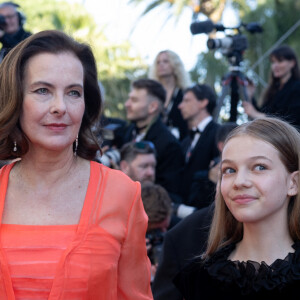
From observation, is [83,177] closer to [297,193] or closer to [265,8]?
[297,193]

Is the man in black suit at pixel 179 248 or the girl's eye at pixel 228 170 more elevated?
the girl's eye at pixel 228 170

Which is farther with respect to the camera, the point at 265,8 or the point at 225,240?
the point at 265,8

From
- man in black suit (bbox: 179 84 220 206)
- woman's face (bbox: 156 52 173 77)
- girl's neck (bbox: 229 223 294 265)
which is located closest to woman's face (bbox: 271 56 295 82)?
man in black suit (bbox: 179 84 220 206)

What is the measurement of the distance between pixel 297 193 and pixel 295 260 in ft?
0.98

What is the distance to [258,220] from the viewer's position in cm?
257

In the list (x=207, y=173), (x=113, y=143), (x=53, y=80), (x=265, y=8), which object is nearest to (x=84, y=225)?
(x=53, y=80)

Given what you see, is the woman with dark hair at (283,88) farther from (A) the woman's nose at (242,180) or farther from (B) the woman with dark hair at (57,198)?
(B) the woman with dark hair at (57,198)

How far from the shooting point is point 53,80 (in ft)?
7.96

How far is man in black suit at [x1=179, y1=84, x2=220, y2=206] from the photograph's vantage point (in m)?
5.73

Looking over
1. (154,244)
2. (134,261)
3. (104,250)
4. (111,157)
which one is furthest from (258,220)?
(111,157)

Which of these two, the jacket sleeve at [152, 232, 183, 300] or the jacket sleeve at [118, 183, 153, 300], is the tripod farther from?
the jacket sleeve at [118, 183, 153, 300]

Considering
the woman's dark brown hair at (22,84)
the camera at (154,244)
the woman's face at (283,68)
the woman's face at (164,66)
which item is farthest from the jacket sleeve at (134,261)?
the woman's face at (164,66)

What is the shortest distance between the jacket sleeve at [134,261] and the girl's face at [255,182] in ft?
1.28

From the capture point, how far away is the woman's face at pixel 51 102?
2.42 metres
